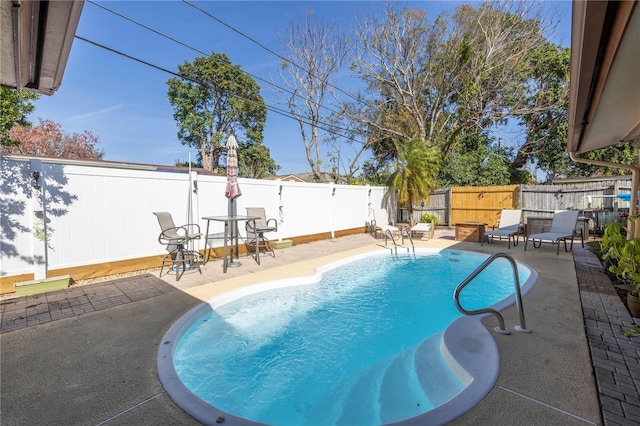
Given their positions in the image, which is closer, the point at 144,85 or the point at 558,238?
the point at 558,238

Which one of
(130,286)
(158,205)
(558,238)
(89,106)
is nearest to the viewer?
(130,286)

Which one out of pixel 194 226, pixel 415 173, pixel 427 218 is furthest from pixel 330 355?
pixel 427 218

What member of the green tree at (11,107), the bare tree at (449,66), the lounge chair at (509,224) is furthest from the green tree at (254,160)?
the lounge chair at (509,224)

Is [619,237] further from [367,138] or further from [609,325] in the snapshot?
[367,138]

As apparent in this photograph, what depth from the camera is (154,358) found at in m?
2.76

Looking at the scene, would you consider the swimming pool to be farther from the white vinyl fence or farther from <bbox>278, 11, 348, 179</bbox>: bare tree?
<bbox>278, 11, 348, 179</bbox>: bare tree

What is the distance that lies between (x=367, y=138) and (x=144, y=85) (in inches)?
547

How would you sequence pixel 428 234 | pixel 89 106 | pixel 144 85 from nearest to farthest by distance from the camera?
pixel 428 234
pixel 89 106
pixel 144 85

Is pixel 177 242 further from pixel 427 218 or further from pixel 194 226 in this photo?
pixel 427 218

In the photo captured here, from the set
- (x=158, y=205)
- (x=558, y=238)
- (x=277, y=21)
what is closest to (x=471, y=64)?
(x=277, y=21)

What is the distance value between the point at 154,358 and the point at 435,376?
2.73 meters

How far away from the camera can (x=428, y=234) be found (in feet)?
34.6

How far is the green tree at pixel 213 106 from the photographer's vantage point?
74.5 feet

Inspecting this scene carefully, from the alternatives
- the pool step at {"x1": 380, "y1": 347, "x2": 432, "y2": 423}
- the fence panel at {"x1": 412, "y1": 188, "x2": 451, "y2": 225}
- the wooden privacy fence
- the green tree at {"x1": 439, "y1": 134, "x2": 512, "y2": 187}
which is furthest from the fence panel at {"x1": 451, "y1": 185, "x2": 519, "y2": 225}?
the pool step at {"x1": 380, "y1": 347, "x2": 432, "y2": 423}
